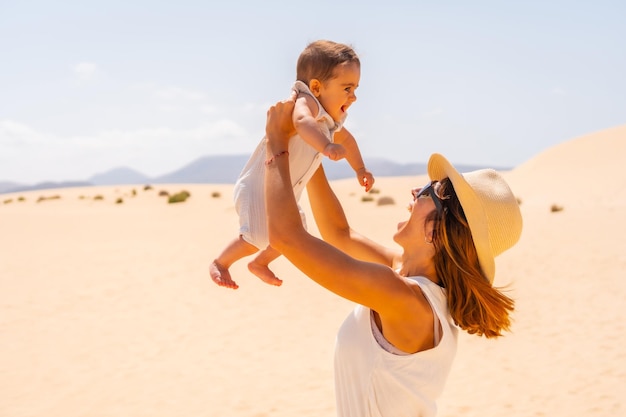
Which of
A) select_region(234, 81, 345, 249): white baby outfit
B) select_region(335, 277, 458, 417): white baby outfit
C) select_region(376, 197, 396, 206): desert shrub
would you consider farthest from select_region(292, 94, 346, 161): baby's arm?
select_region(376, 197, 396, 206): desert shrub

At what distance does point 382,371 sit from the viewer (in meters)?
2.38

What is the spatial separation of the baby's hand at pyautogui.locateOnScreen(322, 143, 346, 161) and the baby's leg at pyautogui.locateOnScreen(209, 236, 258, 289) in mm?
751

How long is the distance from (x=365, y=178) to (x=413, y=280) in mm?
727

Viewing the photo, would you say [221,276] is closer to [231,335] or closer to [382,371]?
[382,371]

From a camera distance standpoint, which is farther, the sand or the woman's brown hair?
the sand

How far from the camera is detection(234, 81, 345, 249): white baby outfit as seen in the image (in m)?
2.90

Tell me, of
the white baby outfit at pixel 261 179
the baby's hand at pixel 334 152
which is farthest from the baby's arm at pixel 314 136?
the white baby outfit at pixel 261 179

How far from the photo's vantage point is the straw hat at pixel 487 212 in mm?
2486

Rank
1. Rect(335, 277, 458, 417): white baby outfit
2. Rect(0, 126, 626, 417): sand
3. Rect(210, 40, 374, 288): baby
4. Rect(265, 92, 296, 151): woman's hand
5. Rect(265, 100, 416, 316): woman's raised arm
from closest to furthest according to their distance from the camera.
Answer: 1. Rect(265, 100, 416, 316): woman's raised arm
2. Rect(335, 277, 458, 417): white baby outfit
3. Rect(265, 92, 296, 151): woman's hand
4. Rect(210, 40, 374, 288): baby
5. Rect(0, 126, 626, 417): sand

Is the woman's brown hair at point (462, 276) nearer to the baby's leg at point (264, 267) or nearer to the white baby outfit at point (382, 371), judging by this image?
the white baby outfit at point (382, 371)

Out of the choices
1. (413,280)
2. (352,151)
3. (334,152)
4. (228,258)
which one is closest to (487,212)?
(413,280)

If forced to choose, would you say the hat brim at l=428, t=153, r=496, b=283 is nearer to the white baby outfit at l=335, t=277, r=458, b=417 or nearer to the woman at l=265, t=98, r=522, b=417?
the woman at l=265, t=98, r=522, b=417

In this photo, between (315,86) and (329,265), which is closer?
(329,265)

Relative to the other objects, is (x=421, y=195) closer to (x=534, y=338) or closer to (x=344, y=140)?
(x=344, y=140)
